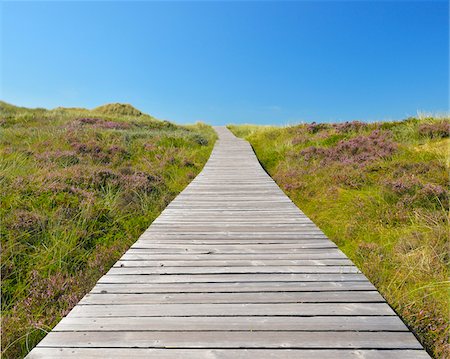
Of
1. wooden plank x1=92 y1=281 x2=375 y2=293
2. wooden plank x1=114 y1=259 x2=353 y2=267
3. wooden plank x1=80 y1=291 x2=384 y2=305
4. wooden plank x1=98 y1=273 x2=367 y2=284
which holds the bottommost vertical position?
wooden plank x1=80 y1=291 x2=384 y2=305

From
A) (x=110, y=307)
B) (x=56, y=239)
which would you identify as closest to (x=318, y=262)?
(x=110, y=307)

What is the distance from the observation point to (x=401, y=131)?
13625mm

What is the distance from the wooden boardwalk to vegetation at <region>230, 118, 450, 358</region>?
0.83 metres

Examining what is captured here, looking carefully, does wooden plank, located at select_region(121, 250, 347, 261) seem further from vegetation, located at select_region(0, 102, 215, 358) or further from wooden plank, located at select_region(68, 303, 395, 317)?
wooden plank, located at select_region(68, 303, 395, 317)

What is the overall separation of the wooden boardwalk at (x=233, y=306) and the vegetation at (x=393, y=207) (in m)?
0.83

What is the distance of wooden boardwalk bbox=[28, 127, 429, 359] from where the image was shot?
2172mm

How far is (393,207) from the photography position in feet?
20.9

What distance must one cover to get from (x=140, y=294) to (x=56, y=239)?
2.52 meters

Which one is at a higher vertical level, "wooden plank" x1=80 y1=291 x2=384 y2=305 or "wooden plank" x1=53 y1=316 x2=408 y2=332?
"wooden plank" x1=80 y1=291 x2=384 y2=305

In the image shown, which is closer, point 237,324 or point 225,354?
point 225,354

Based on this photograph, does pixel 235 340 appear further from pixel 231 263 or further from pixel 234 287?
pixel 231 263

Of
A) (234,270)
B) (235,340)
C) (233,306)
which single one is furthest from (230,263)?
(235,340)

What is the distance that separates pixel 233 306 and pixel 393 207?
5076mm

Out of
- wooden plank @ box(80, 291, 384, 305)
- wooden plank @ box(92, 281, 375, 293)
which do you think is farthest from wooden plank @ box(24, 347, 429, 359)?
wooden plank @ box(92, 281, 375, 293)
